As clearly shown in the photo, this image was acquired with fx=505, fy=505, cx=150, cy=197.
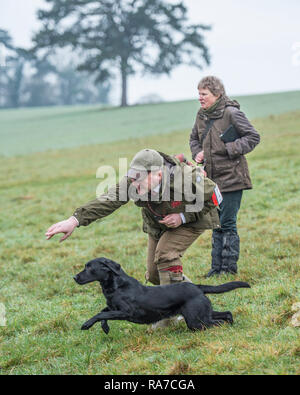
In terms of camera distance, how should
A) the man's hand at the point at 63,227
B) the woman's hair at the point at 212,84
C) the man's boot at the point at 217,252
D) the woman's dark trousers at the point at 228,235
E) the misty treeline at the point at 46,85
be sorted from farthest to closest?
1. the misty treeline at the point at 46,85
2. the man's boot at the point at 217,252
3. the woman's dark trousers at the point at 228,235
4. the woman's hair at the point at 212,84
5. the man's hand at the point at 63,227

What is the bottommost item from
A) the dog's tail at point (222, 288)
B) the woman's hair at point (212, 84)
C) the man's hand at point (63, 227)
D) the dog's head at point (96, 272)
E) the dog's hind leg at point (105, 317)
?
the dog's hind leg at point (105, 317)

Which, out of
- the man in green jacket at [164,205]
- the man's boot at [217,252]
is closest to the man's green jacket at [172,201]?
the man in green jacket at [164,205]

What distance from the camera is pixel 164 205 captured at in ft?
15.3

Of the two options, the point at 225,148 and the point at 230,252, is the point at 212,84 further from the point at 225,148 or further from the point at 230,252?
the point at 230,252

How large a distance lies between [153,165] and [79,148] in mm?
22407

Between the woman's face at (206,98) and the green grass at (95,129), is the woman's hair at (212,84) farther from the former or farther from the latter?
the green grass at (95,129)

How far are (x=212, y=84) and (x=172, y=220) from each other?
200cm

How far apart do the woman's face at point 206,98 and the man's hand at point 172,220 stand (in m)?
1.84

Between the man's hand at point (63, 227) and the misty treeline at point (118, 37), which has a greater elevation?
the misty treeline at point (118, 37)

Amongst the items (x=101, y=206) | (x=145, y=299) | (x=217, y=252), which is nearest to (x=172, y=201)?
(x=101, y=206)

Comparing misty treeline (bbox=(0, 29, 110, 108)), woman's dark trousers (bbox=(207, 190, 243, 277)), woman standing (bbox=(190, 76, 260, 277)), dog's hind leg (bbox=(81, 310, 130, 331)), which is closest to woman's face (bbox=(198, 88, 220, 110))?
woman standing (bbox=(190, 76, 260, 277))

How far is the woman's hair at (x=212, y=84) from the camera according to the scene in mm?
5863

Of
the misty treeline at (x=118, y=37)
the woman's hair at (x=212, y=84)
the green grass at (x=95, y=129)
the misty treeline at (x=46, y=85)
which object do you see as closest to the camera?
the woman's hair at (x=212, y=84)

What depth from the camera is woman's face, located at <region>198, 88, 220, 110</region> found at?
5883mm
